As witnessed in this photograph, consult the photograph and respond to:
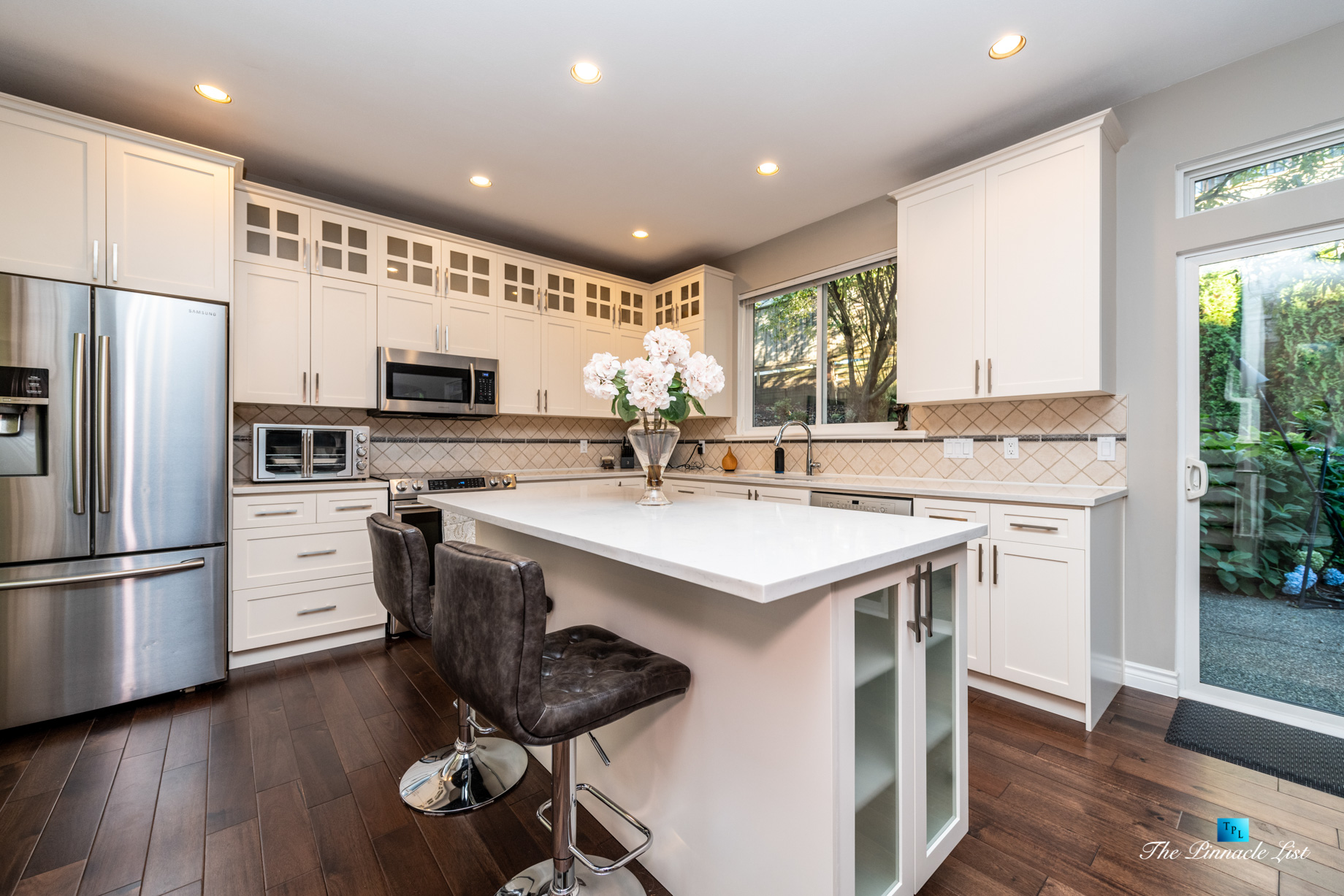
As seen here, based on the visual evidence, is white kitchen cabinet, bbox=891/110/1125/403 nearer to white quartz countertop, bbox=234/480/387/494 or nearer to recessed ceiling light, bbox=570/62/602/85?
recessed ceiling light, bbox=570/62/602/85

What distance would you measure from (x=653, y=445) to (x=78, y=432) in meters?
2.38

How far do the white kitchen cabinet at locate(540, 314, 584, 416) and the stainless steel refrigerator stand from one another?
1933 millimetres

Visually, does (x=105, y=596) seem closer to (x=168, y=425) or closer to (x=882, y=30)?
(x=168, y=425)

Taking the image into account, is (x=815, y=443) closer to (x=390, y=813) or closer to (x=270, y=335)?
(x=390, y=813)

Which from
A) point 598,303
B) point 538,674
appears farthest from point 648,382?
point 598,303

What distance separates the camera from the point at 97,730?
2.14 meters

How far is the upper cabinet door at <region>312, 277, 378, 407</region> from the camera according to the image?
315 centimetres

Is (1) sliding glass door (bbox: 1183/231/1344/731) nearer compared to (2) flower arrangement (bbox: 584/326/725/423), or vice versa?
(2) flower arrangement (bbox: 584/326/725/423)

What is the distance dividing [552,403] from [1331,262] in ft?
13.2

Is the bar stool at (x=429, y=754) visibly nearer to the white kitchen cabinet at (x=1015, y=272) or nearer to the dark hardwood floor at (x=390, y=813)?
the dark hardwood floor at (x=390, y=813)

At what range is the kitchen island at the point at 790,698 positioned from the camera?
1.02 m

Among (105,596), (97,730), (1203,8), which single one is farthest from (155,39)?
(1203,8)

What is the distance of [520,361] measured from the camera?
396 cm

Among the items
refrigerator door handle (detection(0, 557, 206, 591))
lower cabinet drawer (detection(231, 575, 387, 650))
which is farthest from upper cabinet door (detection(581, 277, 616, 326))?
refrigerator door handle (detection(0, 557, 206, 591))
